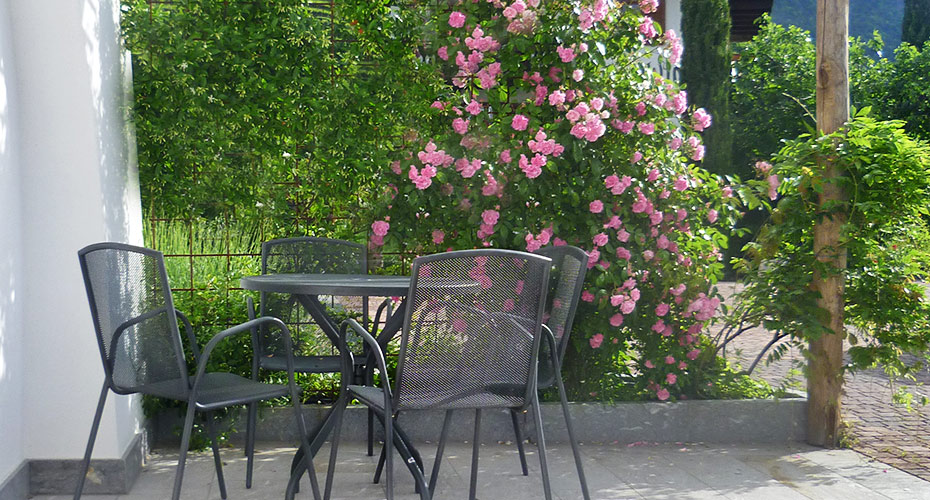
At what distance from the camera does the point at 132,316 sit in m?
2.90

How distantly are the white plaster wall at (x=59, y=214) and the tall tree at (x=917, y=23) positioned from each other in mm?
19268

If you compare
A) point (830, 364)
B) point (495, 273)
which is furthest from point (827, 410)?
point (495, 273)

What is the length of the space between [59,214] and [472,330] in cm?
174

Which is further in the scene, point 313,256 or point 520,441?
point 313,256

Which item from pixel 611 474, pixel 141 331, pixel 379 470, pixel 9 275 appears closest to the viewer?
pixel 141 331

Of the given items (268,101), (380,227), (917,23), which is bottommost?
(380,227)

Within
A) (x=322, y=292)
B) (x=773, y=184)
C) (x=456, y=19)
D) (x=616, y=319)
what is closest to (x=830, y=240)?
(x=773, y=184)

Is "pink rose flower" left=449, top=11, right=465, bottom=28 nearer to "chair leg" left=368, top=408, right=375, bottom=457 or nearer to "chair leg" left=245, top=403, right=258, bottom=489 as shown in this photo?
"chair leg" left=368, top=408, right=375, bottom=457

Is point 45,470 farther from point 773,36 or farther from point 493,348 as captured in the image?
point 773,36

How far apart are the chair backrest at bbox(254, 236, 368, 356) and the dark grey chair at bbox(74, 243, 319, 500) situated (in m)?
1.09

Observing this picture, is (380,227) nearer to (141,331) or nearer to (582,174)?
(582,174)

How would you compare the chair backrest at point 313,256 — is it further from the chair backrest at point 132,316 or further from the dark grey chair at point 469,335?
the dark grey chair at point 469,335

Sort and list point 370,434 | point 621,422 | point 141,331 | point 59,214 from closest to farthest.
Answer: point 141,331 < point 59,214 < point 370,434 < point 621,422

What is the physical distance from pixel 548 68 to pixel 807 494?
7.36 ft
